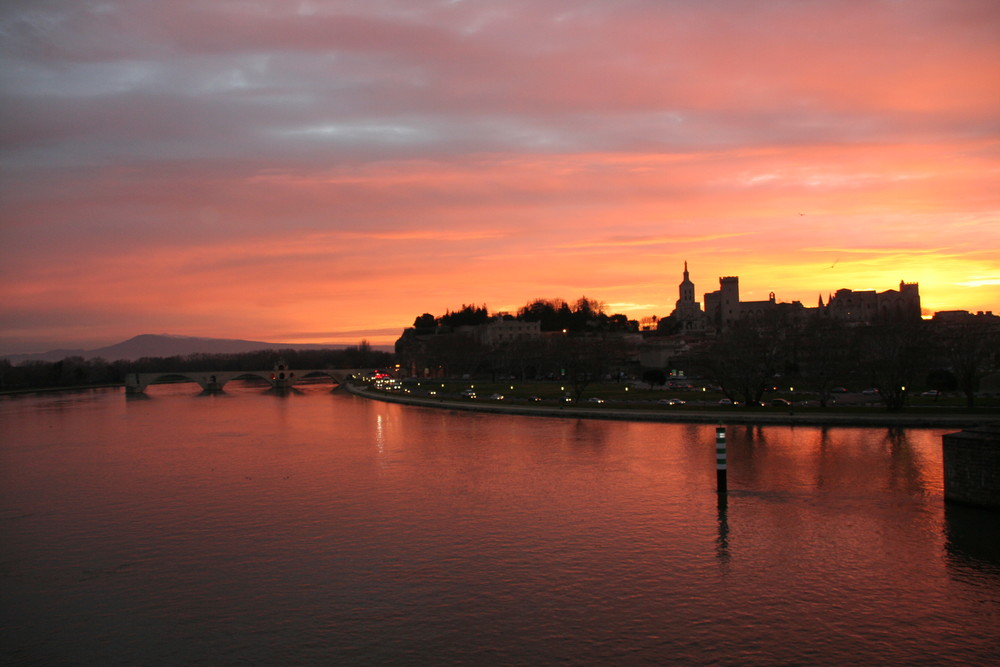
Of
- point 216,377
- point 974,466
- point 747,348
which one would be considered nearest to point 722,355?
point 747,348

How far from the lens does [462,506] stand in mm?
19672

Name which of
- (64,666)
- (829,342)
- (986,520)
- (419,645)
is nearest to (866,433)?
(829,342)

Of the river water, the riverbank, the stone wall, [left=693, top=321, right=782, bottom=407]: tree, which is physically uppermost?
[left=693, top=321, right=782, bottom=407]: tree

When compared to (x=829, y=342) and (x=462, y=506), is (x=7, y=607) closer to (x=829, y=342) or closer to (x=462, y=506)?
(x=462, y=506)

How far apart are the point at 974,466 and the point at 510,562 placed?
10826mm

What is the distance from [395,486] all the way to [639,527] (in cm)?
907

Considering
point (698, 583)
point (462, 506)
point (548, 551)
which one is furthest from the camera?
point (462, 506)

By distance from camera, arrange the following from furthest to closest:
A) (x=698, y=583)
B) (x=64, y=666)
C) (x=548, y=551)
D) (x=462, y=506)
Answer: (x=462, y=506) < (x=548, y=551) < (x=698, y=583) < (x=64, y=666)

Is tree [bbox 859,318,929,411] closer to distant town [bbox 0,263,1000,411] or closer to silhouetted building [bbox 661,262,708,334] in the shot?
distant town [bbox 0,263,1000,411]

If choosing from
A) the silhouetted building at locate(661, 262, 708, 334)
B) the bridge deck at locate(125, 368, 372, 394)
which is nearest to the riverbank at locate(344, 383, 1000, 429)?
the bridge deck at locate(125, 368, 372, 394)

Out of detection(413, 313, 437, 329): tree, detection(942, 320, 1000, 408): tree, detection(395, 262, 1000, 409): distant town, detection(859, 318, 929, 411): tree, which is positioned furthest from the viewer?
detection(413, 313, 437, 329): tree

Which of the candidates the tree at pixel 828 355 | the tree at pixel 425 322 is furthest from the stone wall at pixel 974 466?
the tree at pixel 425 322

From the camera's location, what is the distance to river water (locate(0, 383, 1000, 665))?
34.7ft

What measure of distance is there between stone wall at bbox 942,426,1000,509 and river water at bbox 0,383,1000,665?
405mm
